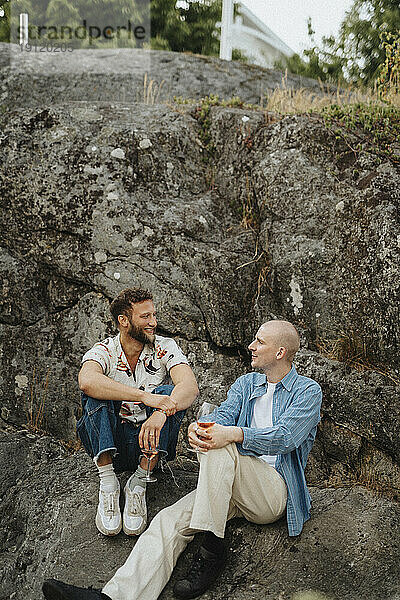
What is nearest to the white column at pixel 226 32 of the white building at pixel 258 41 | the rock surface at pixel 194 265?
the rock surface at pixel 194 265

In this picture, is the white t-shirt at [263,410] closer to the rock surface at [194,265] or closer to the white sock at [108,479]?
the rock surface at [194,265]

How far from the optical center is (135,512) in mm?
4051

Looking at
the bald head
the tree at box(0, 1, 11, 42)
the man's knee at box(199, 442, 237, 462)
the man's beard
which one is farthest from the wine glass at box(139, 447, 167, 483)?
the tree at box(0, 1, 11, 42)

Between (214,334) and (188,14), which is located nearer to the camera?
(214,334)

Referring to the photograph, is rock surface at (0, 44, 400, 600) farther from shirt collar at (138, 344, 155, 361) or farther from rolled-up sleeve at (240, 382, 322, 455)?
shirt collar at (138, 344, 155, 361)

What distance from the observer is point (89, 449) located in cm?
421

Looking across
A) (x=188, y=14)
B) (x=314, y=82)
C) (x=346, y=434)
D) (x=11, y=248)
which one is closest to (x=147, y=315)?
(x=346, y=434)

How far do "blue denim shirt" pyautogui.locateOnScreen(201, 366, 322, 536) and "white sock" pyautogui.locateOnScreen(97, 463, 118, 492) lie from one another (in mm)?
790

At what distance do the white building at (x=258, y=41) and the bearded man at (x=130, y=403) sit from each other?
12264 mm

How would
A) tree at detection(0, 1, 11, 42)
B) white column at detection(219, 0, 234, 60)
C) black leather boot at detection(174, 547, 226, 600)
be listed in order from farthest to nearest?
tree at detection(0, 1, 11, 42) → white column at detection(219, 0, 234, 60) → black leather boot at detection(174, 547, 226, 600)

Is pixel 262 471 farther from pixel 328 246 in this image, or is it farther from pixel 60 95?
pixel 60 95

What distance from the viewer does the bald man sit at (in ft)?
11.3

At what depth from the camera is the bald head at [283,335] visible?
4008 mm

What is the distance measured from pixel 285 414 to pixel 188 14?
10509 millimetres
